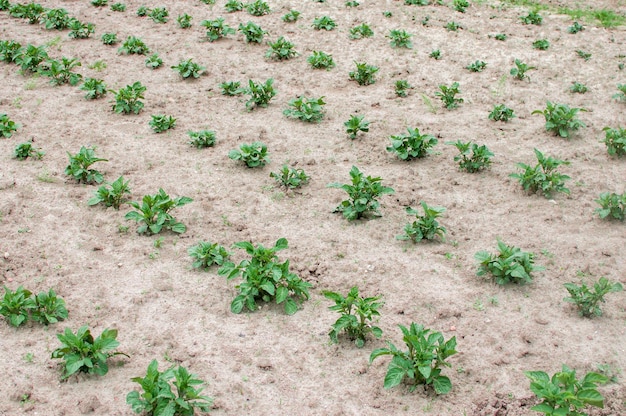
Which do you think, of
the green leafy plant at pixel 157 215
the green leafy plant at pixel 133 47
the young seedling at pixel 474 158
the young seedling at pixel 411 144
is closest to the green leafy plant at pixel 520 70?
the young seedling at pixel 474 158

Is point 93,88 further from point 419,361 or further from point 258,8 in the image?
point 419,361

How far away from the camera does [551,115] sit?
22.5 feet

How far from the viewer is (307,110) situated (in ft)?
→ 23.7

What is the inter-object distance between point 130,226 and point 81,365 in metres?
1.83

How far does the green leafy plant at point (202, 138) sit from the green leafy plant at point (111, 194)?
116 centimetres

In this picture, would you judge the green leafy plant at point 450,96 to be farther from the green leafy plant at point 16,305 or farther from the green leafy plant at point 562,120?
the green leafy plant at point 16,305

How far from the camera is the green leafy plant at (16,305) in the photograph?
4285mm

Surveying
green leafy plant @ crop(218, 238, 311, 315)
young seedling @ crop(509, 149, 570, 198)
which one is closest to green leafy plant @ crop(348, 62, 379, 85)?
young seedling @ crop(509, 149, 570, 198)

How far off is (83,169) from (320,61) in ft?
12.6

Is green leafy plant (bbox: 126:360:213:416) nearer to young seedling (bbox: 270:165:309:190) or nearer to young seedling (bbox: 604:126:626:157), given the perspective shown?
young seedling (bbox: 270:165:309:190)

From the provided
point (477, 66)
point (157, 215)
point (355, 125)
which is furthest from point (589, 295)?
point (477, 66)

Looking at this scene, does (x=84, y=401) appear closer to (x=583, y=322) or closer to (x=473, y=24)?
(x=583, y=322)

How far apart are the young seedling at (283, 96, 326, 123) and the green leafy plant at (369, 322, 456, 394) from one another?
12.6 feet

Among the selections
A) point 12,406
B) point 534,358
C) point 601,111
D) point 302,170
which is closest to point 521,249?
point 534,358
